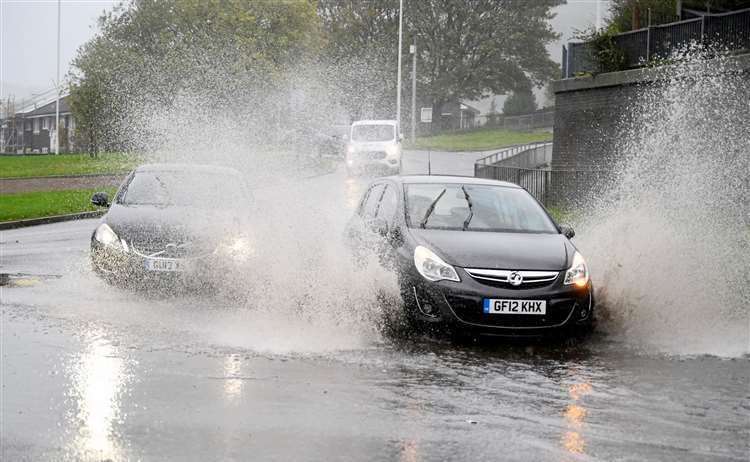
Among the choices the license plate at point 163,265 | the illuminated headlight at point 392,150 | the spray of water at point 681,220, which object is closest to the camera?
the spray of water at point 681,220

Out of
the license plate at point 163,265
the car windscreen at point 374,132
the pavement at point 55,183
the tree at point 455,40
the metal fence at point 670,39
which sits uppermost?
the tree at point 455,40

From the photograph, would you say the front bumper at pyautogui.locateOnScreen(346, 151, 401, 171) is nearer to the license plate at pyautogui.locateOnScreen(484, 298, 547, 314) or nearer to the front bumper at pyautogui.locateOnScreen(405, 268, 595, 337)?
the front bumper at pyautogui.locateOnScreen(405, 268, 595, 337)

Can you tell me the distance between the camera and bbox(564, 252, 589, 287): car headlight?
30.2 feet

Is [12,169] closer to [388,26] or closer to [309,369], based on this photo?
[309,369]

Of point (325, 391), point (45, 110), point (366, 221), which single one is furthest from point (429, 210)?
point (45, 110)

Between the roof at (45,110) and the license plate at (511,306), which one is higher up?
the roof at (45,110)

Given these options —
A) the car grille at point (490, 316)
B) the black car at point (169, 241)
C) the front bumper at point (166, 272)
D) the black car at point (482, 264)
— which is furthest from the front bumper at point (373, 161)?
the car grille at point (490, 316)

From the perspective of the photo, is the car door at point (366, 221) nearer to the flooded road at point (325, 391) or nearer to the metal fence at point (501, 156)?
the flooded road at point (325, 391)

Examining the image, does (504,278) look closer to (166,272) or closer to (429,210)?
(429,210)

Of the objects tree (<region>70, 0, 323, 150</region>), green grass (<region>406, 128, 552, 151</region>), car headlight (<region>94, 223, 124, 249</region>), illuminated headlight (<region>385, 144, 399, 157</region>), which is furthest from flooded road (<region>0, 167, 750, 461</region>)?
green grass (<region>406, 128, 552, 151</region>)

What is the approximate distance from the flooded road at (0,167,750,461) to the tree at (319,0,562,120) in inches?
2887

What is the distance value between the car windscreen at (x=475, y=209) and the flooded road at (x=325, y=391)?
40.9 inches

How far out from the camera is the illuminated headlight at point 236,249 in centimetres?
1141

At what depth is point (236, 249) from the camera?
11.5 m
